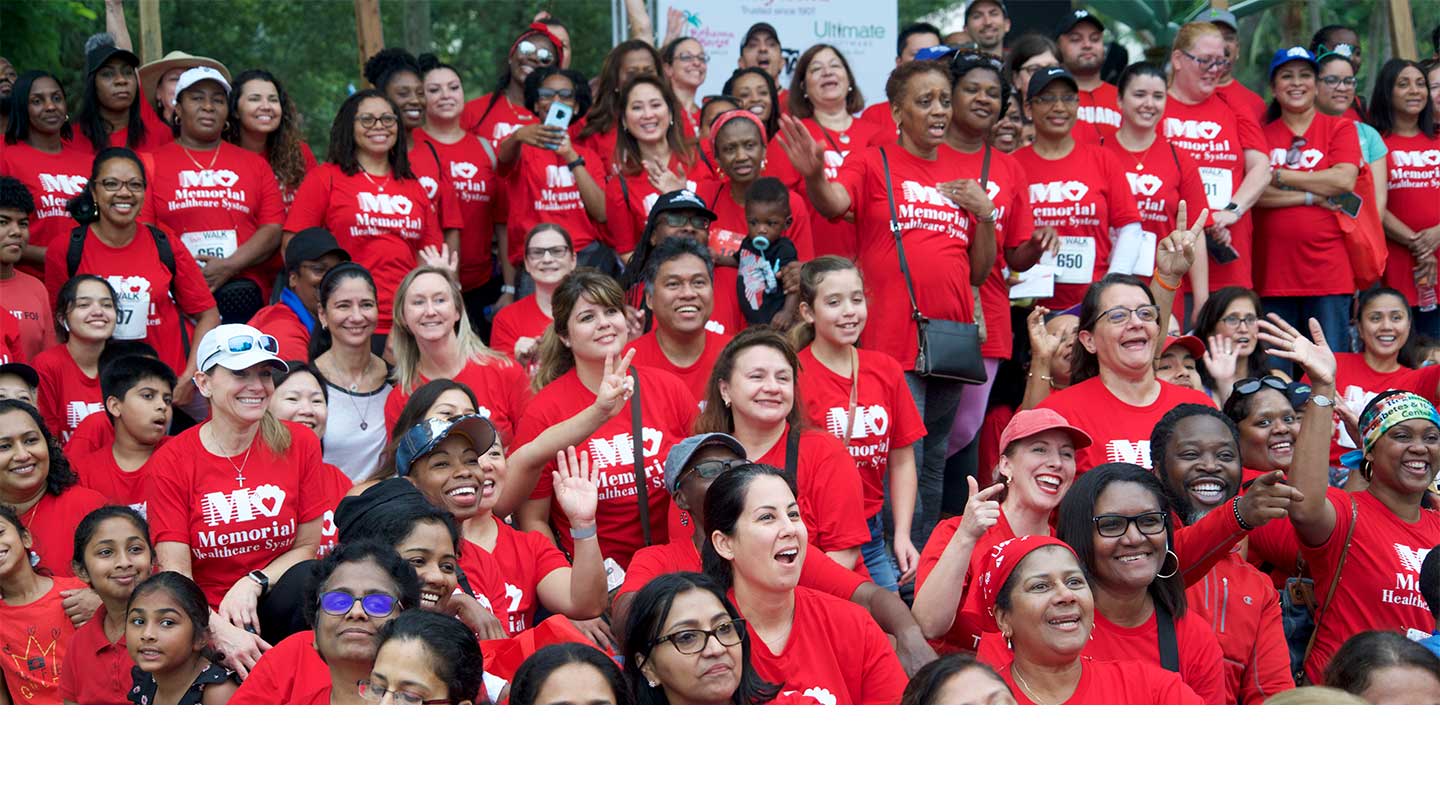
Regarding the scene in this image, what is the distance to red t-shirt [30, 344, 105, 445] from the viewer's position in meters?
6.65

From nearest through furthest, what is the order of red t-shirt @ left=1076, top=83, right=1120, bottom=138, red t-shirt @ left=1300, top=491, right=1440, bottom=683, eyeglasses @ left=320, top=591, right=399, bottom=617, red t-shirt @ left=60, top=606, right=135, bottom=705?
1. eyeglasses @ left=320, top=591, right=399, bottom=617
2. red t-shirt @ left=60, top=606, right=135, bottom=705
3. red t-shirt @ left=1300, top=491, right=1440, bottom=683
4. red t-shirt @ left=1076, top=83, right=1120, bottom=138

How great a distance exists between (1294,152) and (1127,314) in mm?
3406

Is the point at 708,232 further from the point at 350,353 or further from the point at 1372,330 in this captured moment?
the point at 1372,330

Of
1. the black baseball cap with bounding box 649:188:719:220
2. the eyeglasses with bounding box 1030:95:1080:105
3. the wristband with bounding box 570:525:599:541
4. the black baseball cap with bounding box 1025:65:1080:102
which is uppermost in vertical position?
the black baseball cap with bounding box 1025:65:1080:102

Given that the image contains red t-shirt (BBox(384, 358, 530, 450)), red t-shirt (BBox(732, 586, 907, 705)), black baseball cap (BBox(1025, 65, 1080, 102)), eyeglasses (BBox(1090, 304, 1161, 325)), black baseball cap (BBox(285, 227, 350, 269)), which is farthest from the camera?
black baseball cap (BBox(1025, 65, 1080, 102))

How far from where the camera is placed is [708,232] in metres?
7.25

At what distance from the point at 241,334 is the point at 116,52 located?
2905mm

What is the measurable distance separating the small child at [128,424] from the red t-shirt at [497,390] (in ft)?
2.87

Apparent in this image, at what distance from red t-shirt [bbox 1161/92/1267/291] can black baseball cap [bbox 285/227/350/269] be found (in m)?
4.30

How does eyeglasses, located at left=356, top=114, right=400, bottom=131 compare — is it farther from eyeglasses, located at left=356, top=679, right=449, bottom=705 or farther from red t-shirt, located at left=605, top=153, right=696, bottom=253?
eyeglasses, located at left=356, top=679, right=449, bottom=705

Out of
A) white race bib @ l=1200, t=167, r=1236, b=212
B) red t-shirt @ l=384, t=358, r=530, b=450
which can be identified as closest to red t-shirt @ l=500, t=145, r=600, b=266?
red t-shirt @ l=384, t=358, r=530, b=450

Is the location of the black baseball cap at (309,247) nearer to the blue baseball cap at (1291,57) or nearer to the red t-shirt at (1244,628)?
the red t-shirt at (1244,628)

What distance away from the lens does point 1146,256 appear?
7738 mm

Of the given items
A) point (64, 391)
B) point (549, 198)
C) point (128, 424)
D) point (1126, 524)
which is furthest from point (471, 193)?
point (1126, 524)
